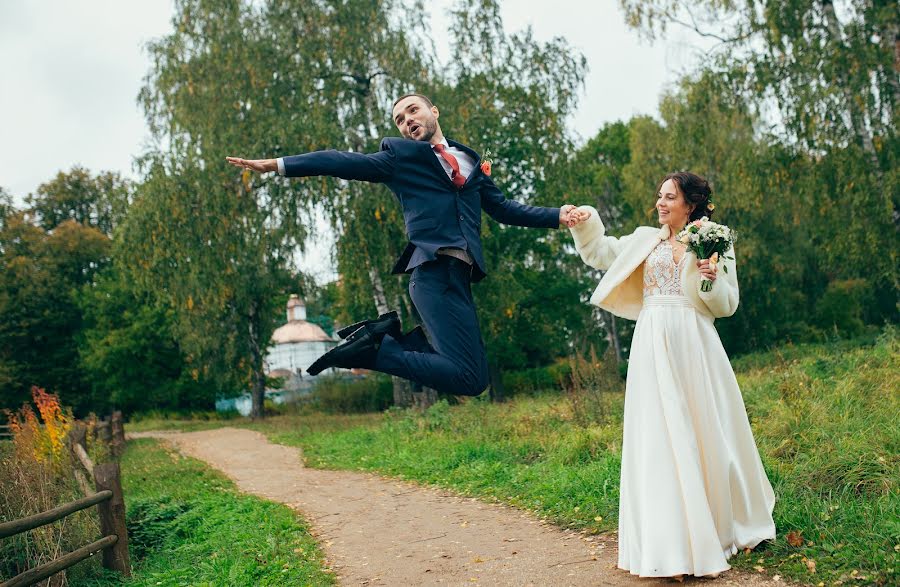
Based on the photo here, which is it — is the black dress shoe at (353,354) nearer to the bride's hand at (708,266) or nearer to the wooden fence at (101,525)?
the bride's hand at (708,266)

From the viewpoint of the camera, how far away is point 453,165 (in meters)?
4.66

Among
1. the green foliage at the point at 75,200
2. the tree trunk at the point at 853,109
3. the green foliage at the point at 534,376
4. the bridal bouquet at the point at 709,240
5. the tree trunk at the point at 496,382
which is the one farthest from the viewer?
the green foliage at the point at 75,200

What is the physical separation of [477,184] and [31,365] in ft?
115

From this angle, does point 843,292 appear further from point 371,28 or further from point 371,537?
point 371,537

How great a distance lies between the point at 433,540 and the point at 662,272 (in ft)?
10.2

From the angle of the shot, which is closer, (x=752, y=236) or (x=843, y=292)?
(x=752, y=236)

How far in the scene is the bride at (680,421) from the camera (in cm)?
465

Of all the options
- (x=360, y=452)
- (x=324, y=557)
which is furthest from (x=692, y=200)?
(x=360, y=452)

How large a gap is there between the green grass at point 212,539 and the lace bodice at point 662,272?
3.05m

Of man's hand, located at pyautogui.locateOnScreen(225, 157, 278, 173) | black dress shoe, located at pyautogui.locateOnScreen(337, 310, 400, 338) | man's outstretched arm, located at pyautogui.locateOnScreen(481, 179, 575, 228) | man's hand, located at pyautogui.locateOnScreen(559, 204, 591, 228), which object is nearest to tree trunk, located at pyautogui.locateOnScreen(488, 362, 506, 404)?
man's hand, located at pyautogui.locateOnScreen(559, 204, 591, 228)

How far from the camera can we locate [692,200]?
5.21 m

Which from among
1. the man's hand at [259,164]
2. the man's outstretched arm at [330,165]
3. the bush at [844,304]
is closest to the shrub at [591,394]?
the man's outstretched arm at [330,165]

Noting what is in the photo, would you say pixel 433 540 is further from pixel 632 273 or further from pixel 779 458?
pixel 779 458

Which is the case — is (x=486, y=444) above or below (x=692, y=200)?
below
